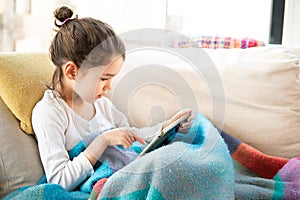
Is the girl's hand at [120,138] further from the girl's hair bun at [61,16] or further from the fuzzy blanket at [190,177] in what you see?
the girl's hair bun at [61,16]

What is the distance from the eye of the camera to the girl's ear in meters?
1.17

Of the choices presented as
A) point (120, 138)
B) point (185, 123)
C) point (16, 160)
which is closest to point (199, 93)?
point (185, 123)

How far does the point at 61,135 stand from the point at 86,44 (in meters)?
0.27

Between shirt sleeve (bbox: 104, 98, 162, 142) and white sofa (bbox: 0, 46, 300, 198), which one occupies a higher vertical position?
white sofa (bbox: 0, 46, 300, 198)

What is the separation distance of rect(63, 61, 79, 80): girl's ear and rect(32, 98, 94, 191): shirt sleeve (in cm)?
11

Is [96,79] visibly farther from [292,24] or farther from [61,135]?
[292,24]

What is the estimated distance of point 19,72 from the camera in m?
1.24

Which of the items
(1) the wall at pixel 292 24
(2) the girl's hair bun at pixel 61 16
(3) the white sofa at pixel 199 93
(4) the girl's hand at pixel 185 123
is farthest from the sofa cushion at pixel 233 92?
(1) the wall at pixel 292 24

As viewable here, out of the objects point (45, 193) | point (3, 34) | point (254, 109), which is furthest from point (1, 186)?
point (3, 34)

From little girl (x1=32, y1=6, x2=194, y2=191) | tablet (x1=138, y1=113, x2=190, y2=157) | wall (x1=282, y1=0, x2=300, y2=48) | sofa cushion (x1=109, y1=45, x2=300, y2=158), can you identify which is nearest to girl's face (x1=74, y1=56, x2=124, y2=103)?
little girl (x1=32, y1=6, x2=194, y2=191)

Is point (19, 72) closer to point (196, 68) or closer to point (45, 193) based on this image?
point (45, 193)

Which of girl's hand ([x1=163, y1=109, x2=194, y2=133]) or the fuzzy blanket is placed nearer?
the fuzzy blanket

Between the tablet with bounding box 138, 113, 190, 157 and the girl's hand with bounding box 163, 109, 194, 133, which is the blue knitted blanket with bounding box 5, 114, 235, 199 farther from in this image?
the girl's hand with bounding box 163, 109, 194, 133

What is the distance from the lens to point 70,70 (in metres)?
1.19
